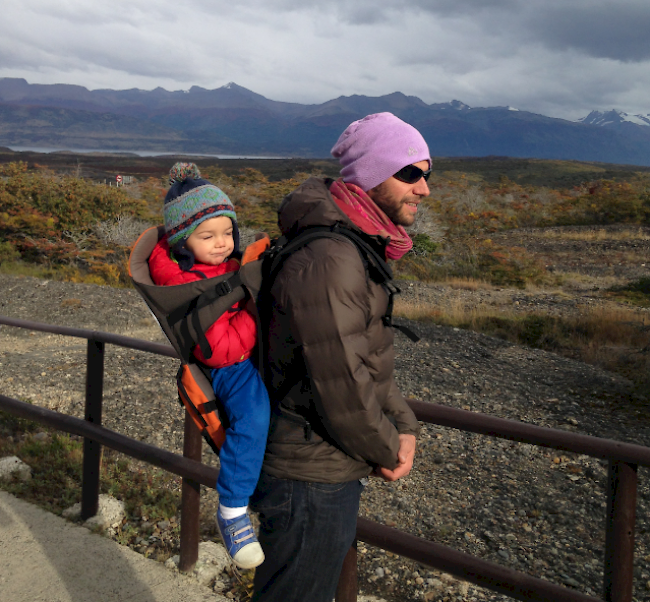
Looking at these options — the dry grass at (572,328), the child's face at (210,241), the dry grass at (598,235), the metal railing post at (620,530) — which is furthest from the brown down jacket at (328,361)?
the dry grass at (598,235)

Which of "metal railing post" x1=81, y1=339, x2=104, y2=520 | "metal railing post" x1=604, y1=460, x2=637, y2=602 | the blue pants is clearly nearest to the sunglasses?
the blue pants

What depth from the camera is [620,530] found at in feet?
5.52

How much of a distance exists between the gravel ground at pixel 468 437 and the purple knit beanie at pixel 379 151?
2664mm

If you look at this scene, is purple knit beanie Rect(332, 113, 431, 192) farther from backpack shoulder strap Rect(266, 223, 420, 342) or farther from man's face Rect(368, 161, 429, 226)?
backpack shoulder strap Rect(266, 223, 420, 342)

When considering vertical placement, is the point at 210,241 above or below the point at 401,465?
above

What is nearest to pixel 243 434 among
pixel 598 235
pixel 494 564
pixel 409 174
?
pixel 409 174

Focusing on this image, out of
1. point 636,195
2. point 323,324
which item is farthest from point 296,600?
point 636,195

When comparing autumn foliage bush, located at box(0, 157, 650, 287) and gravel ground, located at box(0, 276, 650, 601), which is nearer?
gravel ground, located at box(0, 276, 650, 601)

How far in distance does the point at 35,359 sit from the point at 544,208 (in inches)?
912

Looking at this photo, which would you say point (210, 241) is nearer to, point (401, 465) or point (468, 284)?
point (401, 465)

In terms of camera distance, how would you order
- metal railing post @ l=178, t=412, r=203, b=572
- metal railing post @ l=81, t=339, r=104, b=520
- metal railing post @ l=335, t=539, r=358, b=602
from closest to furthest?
metal railing post @ l=335, t=539, r=358, b=602
metal railing post @ l=178, t=412, r=203, b=572
metal railing post @ l=81, t=339, r=104, b=520

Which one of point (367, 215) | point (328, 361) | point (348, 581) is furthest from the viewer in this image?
point (348, 581)

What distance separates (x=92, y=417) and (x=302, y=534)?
6.46 ft

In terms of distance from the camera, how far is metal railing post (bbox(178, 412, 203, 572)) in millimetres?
2697
